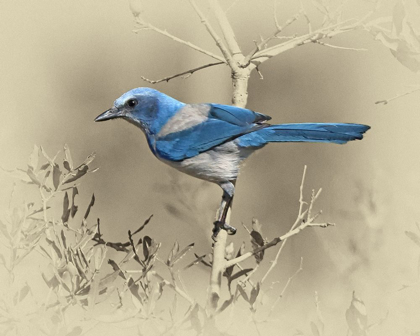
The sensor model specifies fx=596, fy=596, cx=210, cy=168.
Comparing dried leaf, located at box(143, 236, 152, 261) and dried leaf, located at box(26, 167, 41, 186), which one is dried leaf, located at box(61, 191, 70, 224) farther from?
dried leaf, located at box(143, 236, 152, 261)

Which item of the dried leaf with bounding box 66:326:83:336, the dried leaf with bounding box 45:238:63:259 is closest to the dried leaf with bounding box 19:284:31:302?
the dried leaf with bounding box 45:238:63:259

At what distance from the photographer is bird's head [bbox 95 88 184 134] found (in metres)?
2.86

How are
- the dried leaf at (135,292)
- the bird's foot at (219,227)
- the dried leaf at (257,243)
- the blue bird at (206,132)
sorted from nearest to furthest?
the dried leaf at (135,292) < the dried leaf at (257,243) < the bird's foot at (219,227) < the blue bird at (206,132)

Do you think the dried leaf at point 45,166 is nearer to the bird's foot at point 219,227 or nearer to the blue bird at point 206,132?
the blue bird at point 206,132

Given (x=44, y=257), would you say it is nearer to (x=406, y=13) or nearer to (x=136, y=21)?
(x=136, y=21)

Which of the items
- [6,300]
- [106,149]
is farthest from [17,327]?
[106,149]

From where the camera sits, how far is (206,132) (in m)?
2.83

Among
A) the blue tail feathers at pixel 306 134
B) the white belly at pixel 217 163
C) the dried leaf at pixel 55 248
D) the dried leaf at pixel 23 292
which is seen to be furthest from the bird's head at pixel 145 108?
the dried leaf at pixel 23 292

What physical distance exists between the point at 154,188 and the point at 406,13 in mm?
1579

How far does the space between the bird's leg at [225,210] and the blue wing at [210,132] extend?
0.22 m

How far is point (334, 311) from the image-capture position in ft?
8.17

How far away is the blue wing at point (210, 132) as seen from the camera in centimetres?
267

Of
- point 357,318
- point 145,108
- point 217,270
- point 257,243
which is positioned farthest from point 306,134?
point 357,318

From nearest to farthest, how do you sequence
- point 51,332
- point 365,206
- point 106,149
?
1. point 51,332
2. point 365,206
3. point 106,149
